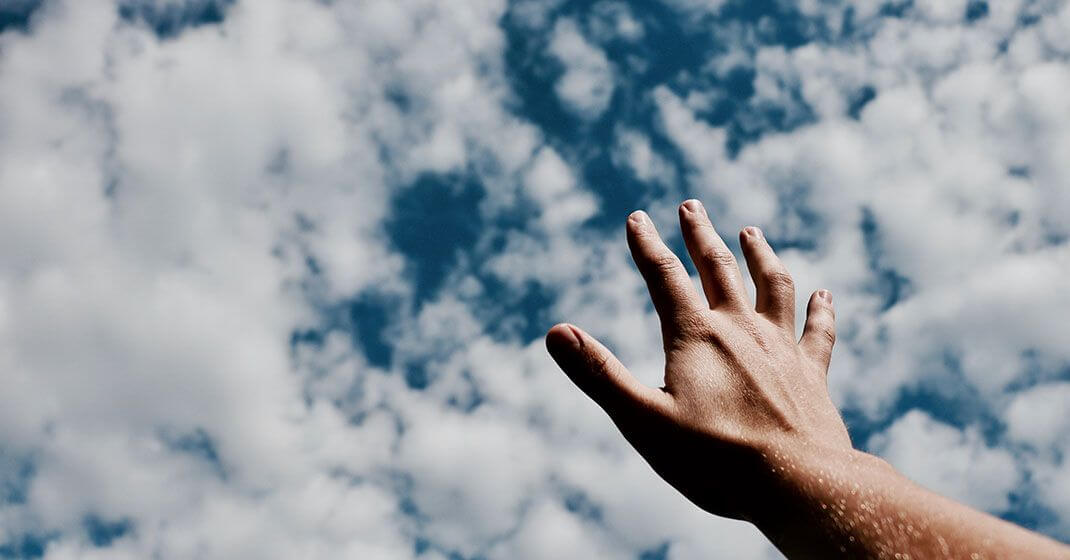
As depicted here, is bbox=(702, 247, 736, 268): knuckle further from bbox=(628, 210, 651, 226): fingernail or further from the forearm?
the forearm

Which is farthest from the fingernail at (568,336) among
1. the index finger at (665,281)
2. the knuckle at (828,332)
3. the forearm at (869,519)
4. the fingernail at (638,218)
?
the knuckle at (828,332)

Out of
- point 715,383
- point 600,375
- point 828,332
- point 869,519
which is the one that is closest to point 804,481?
point 869,519

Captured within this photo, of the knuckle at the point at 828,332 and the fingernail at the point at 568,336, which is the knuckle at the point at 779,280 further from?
the fingernail at the point at 568,336

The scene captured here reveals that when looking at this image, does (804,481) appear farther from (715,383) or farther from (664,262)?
(664,262)

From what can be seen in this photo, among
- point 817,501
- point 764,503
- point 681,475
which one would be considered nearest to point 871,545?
point 817,501

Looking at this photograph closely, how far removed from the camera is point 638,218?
3385 mm

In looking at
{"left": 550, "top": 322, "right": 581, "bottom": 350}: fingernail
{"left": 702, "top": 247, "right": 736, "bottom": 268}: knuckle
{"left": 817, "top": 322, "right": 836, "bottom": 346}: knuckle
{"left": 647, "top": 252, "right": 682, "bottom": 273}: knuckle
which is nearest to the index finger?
{"left": 647, "top": 252, "right": 682, "bottom": 273}: knuckle

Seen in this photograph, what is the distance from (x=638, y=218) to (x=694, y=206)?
1.55ft

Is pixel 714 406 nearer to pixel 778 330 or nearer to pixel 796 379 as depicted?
pixel 796 379

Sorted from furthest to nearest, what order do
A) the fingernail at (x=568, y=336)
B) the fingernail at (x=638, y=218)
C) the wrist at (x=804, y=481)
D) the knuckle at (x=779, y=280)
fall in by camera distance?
the knuckle at (x=779, y=280), the fingernail at (x=638, y=218), the fingernail at (x=568, y=336), the wrist at (x=804, y=481)

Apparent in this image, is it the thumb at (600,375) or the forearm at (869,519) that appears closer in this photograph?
the forearm at (869,519)

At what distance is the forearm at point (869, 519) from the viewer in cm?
199

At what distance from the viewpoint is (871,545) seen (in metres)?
2.14

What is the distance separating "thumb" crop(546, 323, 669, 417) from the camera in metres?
2.69
